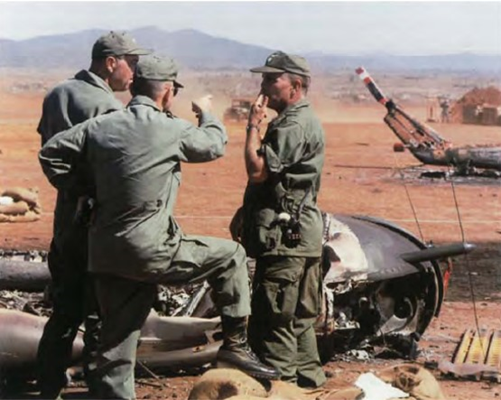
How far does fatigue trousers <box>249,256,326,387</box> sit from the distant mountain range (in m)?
11.0

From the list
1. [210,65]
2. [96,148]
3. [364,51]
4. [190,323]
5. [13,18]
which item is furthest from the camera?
[210,65]

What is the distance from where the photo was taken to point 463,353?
952 centimetres

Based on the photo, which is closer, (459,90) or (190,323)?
(190,323)

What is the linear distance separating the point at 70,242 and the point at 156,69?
1085mm

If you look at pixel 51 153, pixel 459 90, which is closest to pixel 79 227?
pixel 51 153

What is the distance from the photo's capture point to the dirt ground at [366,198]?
32.5 feet

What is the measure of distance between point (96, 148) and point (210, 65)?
21016 mm

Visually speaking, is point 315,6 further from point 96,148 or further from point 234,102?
point 96,148

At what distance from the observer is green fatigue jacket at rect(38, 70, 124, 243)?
722 cm

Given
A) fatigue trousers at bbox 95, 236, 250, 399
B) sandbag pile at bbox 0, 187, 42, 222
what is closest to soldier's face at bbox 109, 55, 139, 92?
fatigue trousers at bbox 95, 236, 250, 399

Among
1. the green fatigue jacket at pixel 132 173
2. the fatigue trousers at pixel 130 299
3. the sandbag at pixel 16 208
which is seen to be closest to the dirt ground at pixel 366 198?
the sandbag at pixel 16 208

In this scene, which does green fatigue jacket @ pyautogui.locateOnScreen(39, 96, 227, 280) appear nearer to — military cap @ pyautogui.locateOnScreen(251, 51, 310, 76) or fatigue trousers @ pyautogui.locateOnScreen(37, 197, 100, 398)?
fatigue trousers @ pyautogui.locateOnScreen(37, 197, 100, 398)

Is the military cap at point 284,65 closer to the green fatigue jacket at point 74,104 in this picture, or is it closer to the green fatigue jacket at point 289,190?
the green fatigue jacket at point 289,190

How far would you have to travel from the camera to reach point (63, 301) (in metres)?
7.07
